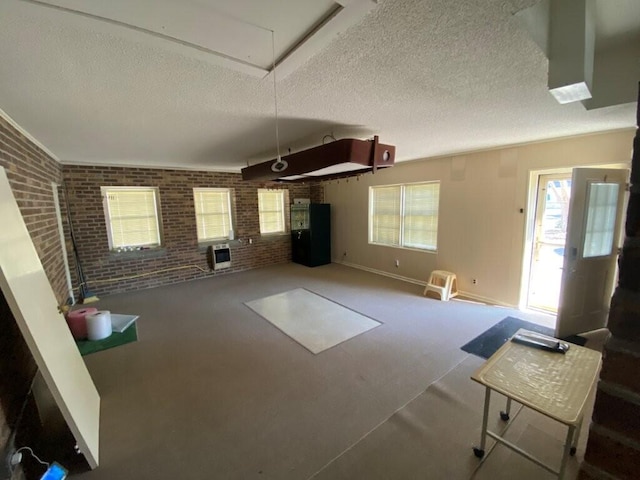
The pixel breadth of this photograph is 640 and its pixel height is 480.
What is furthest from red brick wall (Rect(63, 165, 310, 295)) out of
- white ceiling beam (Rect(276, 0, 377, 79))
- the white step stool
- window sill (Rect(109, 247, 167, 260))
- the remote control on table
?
the remote control on table

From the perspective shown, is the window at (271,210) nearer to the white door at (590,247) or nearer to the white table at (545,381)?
the white door at (590,247)

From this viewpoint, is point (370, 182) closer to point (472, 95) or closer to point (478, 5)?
point (472, 95)

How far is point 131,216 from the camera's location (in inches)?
185

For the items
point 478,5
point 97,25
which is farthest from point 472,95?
point 97,25

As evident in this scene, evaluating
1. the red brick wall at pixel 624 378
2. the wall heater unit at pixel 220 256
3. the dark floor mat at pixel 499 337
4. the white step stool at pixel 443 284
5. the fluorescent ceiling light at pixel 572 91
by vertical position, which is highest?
the fluorescent ceiling light at pixel 572 91

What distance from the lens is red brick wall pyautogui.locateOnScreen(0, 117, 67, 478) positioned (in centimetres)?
140

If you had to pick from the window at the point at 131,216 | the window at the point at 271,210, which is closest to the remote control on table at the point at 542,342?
the window at the point at 271,210

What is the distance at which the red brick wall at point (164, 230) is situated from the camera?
4.25 metres

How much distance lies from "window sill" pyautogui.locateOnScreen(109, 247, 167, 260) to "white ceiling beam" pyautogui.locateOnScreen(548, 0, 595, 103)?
5.63 meters

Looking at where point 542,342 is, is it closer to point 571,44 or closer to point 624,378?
point 624,378

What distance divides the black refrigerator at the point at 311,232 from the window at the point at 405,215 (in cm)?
127

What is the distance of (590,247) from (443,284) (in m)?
1.80

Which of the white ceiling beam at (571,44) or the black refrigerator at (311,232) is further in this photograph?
the black refrigerator at (311,232)

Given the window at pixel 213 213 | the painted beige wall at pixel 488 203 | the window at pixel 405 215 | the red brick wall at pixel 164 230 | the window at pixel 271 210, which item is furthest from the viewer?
the window at pixel 271 210
